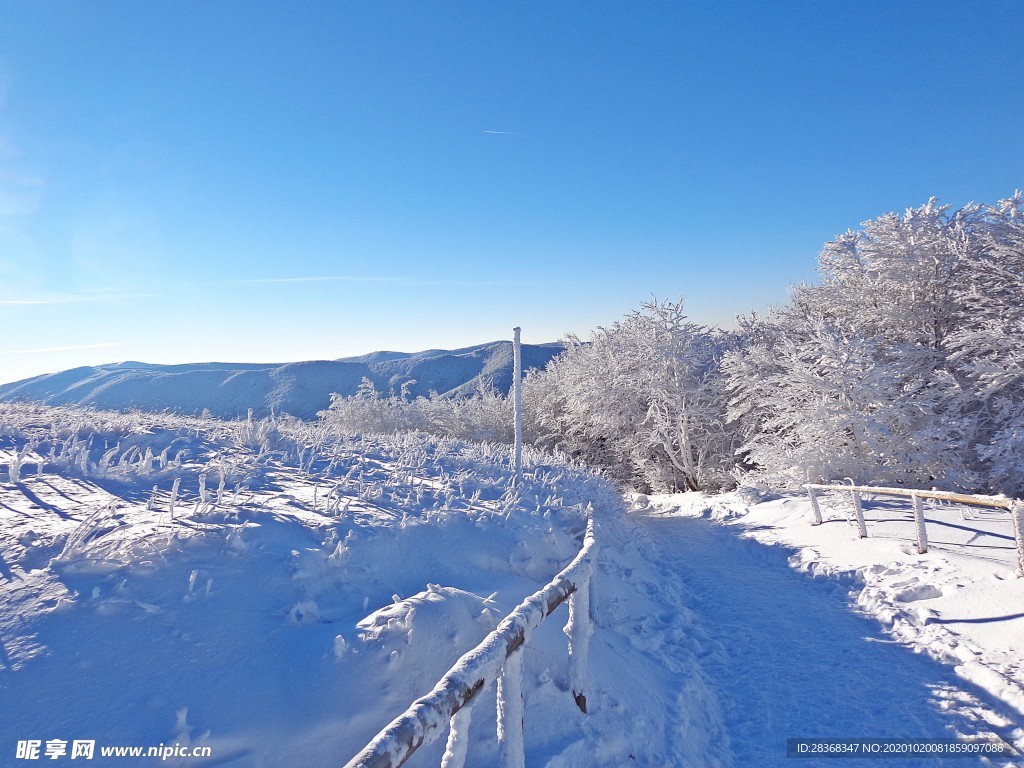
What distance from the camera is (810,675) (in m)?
4.99

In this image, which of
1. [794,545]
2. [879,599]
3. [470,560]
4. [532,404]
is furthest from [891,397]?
[532,404]

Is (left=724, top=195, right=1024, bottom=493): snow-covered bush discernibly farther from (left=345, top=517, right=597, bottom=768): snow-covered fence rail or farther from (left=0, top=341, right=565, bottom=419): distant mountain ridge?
(left=0, top=341, right=565, bottom=419): distant mountain ridge

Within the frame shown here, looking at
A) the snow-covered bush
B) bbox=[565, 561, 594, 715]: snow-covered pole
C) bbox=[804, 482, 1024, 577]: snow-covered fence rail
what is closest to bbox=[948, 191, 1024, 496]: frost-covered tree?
the snow-covered bush

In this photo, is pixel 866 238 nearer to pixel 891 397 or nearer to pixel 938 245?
pixel 938 245

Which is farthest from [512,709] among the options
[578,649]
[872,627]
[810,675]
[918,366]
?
[918,366]

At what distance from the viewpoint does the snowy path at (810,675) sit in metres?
4.07

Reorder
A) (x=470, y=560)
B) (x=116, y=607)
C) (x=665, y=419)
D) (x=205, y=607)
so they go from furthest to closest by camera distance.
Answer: (x=665, y=419)
(x=470, y=560)
(x=205, y=607)
(x=116, y=607)

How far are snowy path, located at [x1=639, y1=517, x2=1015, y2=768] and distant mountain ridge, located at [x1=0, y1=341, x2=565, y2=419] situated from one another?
84234 millimetres

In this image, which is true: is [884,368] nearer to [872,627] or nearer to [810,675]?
[872,627]

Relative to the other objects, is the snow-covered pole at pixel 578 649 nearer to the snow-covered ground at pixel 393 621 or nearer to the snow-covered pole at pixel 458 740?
the snow-covered ground at pixel 393 621

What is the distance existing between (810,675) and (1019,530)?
3.45m

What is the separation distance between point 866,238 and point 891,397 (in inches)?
245

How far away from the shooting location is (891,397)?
14.3 metres

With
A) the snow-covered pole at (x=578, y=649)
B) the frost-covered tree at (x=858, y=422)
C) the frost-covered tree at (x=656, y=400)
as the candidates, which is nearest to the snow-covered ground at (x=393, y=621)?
the snow-covered pole at (x=578, y=649)
